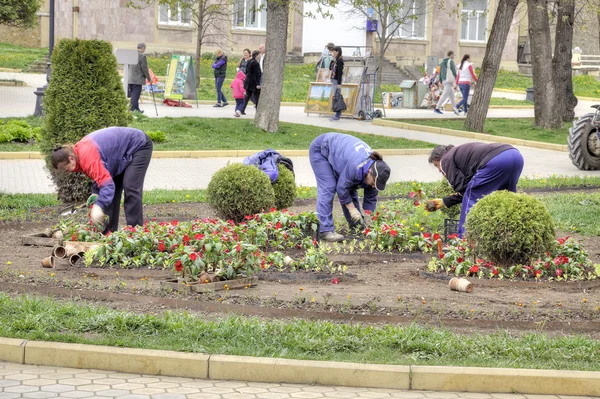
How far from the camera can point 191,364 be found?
226 inches

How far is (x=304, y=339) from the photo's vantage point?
6062 millimetres

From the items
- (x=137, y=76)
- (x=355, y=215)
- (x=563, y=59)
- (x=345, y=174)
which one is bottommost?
(x=355, y=215)

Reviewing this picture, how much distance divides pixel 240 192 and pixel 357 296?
9.82 ft

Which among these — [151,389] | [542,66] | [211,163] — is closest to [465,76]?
[542,66]

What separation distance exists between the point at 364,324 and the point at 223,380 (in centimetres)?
134

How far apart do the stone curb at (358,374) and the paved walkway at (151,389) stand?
40 mm

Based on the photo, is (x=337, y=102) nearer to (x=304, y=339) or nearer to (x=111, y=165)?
(x=111, y=165)

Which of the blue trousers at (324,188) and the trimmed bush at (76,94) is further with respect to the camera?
the trimmed bush at (76,94)

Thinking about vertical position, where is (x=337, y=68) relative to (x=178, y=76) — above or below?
above

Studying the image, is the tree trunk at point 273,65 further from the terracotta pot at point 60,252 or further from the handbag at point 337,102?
the terracotta pot at point 60,252

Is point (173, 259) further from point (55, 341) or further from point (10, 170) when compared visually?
point (10, 170)

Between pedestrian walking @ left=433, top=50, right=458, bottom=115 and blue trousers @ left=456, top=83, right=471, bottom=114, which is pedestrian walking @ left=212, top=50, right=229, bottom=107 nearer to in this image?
pedestrian walking @ left=433, top=50, right=458, bottom=115

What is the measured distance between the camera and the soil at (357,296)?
6793mm

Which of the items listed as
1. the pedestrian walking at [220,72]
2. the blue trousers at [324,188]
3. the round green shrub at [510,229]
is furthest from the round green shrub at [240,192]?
the pedestrian walking at [220,72]
